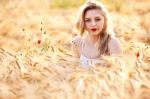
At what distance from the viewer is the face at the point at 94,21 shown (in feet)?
12.3

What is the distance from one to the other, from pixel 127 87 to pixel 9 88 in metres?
0.62

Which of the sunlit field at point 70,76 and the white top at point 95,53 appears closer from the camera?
the sunlit field at point 70,76

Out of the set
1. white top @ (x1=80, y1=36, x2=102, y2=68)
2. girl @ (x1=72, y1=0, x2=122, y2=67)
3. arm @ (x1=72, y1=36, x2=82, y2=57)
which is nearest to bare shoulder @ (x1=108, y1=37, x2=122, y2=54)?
girl @ (x1=72, y1=0, x2=122, y2=67)

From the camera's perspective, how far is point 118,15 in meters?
6.77

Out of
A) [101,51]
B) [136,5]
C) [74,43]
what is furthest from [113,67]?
[136,5]

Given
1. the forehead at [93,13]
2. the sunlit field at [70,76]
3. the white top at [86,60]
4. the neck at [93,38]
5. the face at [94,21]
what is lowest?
the white top at [86,60]

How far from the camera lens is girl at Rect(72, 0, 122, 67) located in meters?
3.76

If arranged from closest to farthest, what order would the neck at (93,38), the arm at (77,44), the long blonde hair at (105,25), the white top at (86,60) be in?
the white top at (86,60)
the long blonde hair at (105,25)
the neck at (93,38)
the arm at (77,44)

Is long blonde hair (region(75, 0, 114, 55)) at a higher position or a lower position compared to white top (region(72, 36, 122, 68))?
higher

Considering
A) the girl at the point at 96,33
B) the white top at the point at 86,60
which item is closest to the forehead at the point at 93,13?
the girl at the point at 96,33

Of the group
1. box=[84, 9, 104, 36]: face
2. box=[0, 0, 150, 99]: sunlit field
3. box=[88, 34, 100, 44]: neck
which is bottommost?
box=[0, 0, 150, 99]: sunlit field

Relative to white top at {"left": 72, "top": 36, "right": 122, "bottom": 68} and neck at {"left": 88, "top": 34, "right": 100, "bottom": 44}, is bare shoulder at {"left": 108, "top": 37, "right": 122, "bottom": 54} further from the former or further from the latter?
neck at {"left": 88, "top": 34, "right": 100, "bottom": 44}

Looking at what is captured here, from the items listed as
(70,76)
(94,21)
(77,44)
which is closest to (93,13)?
(94,21)

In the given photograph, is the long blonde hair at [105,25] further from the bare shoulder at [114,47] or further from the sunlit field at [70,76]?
the sunlit field at [70,76]
